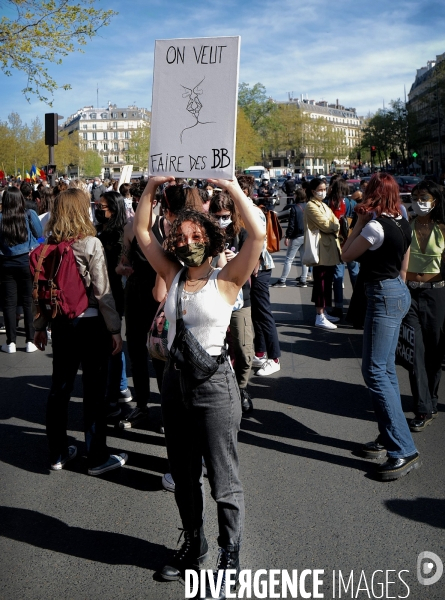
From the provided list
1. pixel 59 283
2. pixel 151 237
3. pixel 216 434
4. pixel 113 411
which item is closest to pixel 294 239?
pixel 113 411

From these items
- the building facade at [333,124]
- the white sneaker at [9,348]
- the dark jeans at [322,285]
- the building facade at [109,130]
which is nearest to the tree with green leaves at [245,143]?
the building facade at [333,124]

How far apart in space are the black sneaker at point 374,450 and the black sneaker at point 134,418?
6.07 ft

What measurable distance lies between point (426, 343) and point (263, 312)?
70.5 inches

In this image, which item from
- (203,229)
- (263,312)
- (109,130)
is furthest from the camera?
(109,130)

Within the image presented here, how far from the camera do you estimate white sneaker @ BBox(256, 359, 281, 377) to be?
22.2 feet

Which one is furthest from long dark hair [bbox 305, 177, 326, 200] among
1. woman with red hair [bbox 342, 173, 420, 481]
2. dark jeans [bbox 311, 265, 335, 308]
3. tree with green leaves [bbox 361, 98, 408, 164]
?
tree with green leaves [bbox 361, 98, 408, 164]

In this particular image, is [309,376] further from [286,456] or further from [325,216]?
[325,216]

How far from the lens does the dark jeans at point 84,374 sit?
4.38 metres

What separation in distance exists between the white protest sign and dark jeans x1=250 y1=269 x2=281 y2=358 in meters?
3.29

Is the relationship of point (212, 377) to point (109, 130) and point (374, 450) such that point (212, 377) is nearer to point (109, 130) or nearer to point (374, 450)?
point (374, 450)

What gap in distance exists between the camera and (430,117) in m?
84.9

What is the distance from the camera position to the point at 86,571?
337cm

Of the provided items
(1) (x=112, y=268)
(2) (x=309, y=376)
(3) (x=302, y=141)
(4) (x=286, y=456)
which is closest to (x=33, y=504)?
(4) (x=286, y=456)

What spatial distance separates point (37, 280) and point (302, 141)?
365 feet
